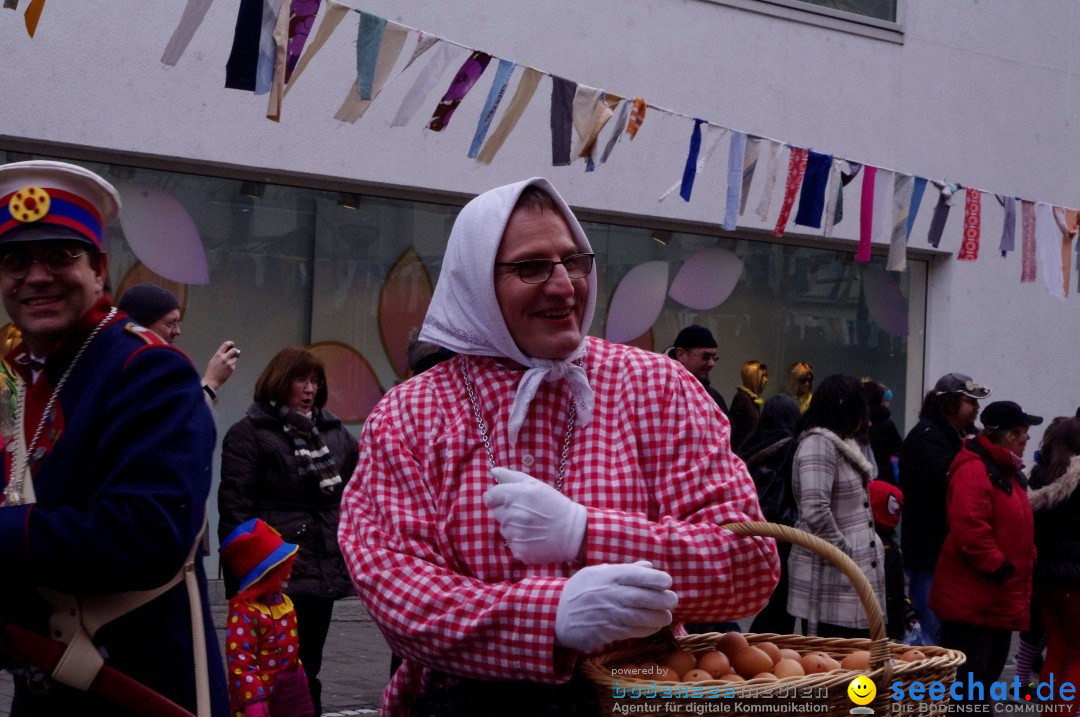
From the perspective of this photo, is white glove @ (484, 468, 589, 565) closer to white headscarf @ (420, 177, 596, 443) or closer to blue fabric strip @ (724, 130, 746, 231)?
white headscarf @ (420, 177, 596, 443)

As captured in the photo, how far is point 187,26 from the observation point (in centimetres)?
618

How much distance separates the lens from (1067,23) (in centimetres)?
1402

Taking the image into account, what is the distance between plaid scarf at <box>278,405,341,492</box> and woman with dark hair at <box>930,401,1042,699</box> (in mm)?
3042

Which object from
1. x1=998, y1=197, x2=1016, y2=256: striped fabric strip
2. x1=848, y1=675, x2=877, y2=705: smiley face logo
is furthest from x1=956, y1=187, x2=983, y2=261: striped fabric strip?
x1=848, y1=675, x2=877, y2=705: smiley face logo

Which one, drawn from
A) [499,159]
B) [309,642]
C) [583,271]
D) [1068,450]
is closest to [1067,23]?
[499,159]

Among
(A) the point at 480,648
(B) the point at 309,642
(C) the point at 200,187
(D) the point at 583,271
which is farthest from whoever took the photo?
(C) the point at 200,187

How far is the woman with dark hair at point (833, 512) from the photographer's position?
21.8 feet

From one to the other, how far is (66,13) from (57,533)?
7.31m

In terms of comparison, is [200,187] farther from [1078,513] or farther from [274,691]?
[1078,513]

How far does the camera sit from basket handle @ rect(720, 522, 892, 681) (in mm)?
2242

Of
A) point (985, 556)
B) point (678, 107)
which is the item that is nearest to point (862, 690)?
point (985, 556)

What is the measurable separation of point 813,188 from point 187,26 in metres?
4.75

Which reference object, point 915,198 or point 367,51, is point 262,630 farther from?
point 915,198

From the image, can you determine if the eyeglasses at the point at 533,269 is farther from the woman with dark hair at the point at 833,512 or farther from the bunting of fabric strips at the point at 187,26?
the woman with dark hair at the point at 833,512
